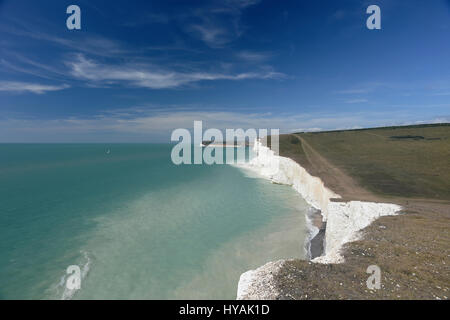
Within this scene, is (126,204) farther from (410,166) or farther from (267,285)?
(410,166)

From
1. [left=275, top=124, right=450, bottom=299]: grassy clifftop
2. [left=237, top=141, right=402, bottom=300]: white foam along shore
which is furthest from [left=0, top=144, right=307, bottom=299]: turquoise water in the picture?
[left=275, top=124, right=450, bottom=299]: grassy clifftop

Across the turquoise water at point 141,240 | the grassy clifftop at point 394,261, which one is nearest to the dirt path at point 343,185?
the grassy clifftop at point 394,261

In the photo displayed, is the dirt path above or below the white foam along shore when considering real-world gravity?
above

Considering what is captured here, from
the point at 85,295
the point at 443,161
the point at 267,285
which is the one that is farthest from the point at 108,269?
the point at 443,161

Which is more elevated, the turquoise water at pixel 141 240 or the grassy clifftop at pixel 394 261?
the grassy clifftop at pixel 394 261

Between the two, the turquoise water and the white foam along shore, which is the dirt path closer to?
the white foam along shore

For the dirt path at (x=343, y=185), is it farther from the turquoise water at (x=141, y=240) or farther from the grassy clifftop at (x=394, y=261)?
the turquoise water at (x=141, y=240)
